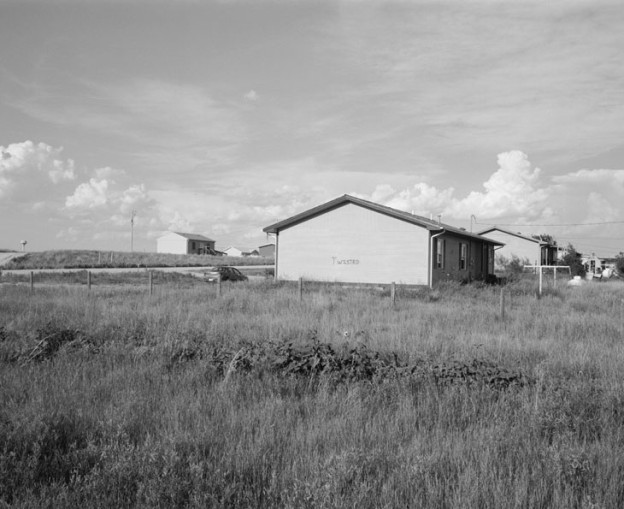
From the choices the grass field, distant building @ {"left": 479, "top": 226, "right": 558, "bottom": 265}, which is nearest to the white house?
the grass field

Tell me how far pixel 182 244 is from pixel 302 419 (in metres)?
102

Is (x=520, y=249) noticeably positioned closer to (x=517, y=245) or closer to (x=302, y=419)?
(x=517, y=245)

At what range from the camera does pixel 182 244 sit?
105m

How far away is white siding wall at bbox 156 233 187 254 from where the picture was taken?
105m

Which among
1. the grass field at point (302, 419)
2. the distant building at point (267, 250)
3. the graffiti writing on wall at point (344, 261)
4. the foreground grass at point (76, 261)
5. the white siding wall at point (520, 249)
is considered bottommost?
the grass field at point (302, 419)

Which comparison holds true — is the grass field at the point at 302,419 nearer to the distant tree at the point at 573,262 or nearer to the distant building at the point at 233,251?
the distant tree at the point at 573,262

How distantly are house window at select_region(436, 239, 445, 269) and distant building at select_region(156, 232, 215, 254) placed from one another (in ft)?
263

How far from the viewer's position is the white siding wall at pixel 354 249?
28.5 m

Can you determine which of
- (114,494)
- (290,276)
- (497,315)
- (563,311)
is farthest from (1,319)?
(290,276)

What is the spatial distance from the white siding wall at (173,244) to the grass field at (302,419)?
313 feet

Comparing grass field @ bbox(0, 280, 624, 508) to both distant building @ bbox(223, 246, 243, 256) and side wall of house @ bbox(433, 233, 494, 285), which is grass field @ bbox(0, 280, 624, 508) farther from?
distant building @ bbox(223, 246, 243, 256)

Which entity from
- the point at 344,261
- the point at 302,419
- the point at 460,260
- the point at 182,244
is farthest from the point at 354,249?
the point at 182,244

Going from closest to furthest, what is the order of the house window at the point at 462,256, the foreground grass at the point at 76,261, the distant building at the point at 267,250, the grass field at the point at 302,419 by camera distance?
the grass field at the point at 302,419 → the house window at the point at 462,256 → the foreground grass at the point at 76,261 → the distant building at the point at 267,250

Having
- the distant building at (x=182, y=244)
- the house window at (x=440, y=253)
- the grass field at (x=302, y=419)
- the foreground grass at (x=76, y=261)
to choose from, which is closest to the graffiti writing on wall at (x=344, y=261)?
the house window at (x=440, y=253)
